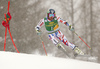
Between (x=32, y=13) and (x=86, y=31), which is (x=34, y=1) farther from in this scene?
(x=86, y=31)

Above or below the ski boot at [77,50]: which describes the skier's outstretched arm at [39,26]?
above

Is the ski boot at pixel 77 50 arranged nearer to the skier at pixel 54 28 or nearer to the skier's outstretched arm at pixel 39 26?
the skier at pixel 54 28

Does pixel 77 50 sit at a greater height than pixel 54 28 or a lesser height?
lesser

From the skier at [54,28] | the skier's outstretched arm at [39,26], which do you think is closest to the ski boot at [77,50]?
the skier at [54,28]

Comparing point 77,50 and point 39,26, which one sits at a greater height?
point 39,26

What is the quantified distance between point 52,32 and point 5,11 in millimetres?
954

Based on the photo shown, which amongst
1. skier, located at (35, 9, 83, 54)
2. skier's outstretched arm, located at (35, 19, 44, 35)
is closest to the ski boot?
skier, located at (35, 9, 83, 54)

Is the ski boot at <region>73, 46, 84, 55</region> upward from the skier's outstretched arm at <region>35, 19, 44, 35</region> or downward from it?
downward

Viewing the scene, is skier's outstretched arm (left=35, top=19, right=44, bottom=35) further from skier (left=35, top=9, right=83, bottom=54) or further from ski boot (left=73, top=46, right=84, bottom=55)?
ski boot (left=73, top=46, right=84, bottom=55)

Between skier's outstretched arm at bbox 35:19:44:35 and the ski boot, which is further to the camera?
skier's outstretched arm at bbox 35:19:44:35

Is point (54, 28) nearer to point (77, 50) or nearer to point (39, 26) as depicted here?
point (39, 26)

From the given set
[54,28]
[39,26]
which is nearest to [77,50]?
[54,28]

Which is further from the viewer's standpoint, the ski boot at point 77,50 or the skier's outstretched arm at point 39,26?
the skier's outstretched arm at point 39,26

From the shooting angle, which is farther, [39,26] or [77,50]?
[39,26]
